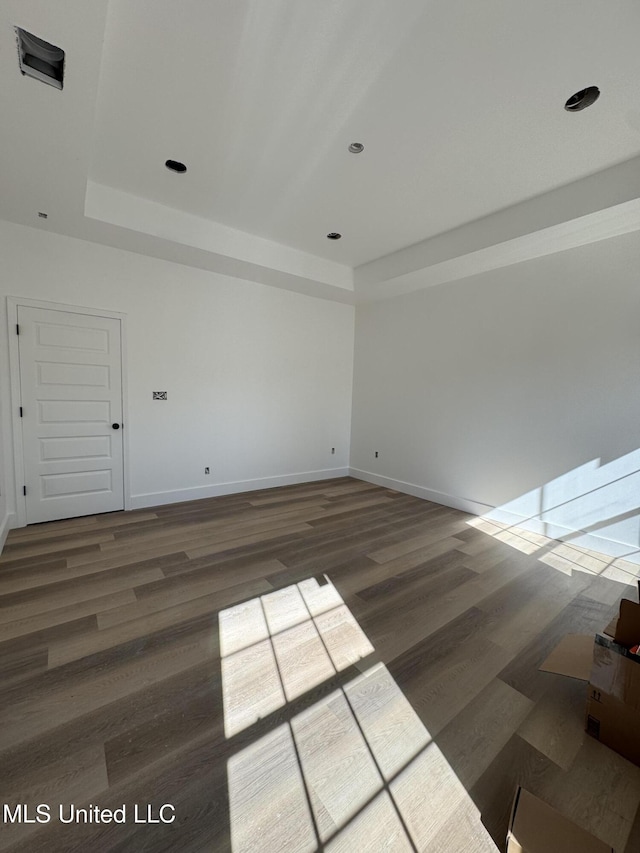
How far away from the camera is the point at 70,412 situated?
3.94 meters

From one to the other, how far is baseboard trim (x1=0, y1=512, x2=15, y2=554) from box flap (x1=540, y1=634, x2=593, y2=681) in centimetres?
425

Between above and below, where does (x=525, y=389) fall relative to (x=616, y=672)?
above

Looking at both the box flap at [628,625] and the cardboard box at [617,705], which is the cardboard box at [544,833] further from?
the box flap at [628,625]

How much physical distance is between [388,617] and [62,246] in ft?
15.3

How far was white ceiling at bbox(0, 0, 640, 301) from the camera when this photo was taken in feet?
6.11

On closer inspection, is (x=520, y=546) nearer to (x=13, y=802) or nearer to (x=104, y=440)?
(x=13, y=802)

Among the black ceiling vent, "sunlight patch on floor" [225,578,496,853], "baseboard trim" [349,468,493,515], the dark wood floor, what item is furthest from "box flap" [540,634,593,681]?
the black ceiling vent

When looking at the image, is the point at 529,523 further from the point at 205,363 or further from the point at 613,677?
the point at 205,363

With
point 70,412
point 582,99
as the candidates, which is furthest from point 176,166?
point 582,99

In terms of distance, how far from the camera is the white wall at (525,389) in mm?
3410

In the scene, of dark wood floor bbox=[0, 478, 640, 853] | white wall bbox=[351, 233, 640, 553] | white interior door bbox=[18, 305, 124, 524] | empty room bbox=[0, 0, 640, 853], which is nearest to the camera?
dark wood floor bbox=[0, 478, 640, 853]

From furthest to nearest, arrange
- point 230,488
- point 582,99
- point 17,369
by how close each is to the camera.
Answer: point 230,488 < point 17,369 < point 582,99

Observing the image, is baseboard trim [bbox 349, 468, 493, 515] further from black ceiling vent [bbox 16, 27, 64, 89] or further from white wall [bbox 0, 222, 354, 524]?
black ceiling vent [bbox 16, 27, 64, 89]

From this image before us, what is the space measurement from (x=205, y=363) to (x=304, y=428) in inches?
73.7
